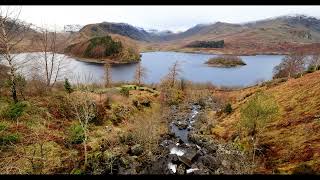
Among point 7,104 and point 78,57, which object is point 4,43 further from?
point 78,57

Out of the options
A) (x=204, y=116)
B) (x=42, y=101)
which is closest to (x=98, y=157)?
(x=42, y=101)

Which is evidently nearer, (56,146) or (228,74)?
(56,146)

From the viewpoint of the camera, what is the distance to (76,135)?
89.4 feet

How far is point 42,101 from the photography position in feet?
105

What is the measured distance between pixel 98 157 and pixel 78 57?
13001 cm

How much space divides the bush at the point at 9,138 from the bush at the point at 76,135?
15.6 feet

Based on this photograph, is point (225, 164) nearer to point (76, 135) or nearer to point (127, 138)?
point (127, 138)

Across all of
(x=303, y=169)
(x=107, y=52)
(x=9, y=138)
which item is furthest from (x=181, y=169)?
(x=107, y=52)

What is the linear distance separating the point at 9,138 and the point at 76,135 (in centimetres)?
614

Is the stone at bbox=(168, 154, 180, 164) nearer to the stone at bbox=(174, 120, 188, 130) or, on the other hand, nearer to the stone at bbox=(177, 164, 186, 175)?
the stone at bbox=(177, 164, 186, 175)

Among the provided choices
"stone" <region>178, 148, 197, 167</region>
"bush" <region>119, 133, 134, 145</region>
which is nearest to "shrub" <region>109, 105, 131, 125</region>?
"bush" <region>119, 133, 134, 145</region>

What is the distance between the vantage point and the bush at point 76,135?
26859mm

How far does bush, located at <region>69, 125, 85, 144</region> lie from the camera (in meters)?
26.9

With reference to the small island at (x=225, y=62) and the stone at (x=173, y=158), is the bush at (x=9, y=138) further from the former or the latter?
the small island at (x=225, y=62)
